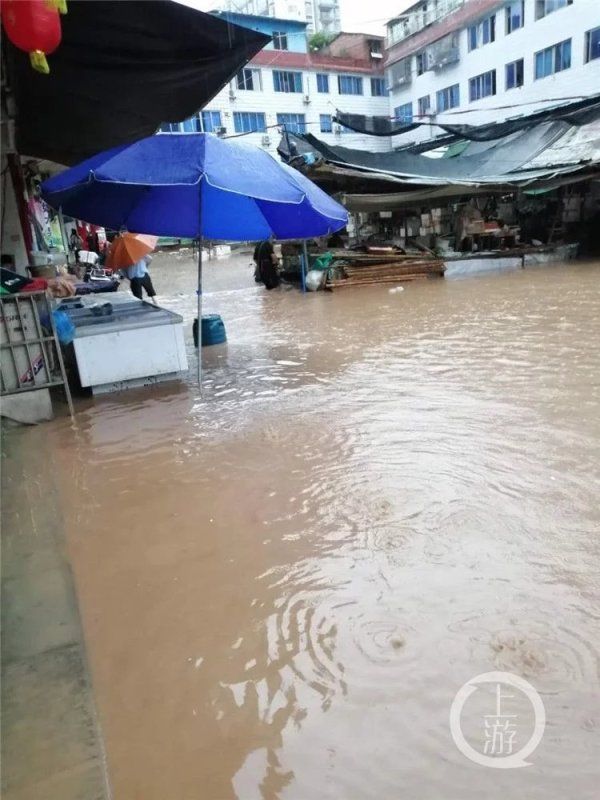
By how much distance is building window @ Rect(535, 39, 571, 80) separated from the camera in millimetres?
22219

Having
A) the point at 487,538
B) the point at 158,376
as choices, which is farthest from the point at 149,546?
the point at 158,376

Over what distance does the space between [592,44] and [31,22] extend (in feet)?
80.9

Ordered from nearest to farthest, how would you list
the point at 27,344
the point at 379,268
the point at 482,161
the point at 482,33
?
1. the point at 27,344
2. the point at 379,268
3. the point at 482,161
4. the point at 482,33

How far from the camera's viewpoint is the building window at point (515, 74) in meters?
24.7

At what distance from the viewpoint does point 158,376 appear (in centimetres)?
684

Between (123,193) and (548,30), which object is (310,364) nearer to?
(123,193)

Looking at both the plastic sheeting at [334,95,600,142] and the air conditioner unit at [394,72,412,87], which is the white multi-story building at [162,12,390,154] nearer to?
the air conditioner unit at [394,72,412,87]

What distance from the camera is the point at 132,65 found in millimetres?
4312

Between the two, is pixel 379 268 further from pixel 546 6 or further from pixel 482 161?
pixel 546 6

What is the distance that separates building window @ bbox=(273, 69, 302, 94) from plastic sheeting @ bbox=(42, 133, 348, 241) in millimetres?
29844

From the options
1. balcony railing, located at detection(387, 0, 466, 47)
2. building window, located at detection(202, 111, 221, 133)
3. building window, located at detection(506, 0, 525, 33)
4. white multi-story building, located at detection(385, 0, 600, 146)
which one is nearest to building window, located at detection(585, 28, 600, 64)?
white multi-story building, located at detection(385, 0, 600, 146)

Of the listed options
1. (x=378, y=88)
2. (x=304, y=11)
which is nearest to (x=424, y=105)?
(x=378, y=88)

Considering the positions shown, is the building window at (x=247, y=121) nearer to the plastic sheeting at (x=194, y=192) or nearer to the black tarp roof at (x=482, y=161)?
the black tarp roof at (x=482, y=161)

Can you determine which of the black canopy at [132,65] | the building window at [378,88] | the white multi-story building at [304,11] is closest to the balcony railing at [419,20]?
the building window at [378,88]
